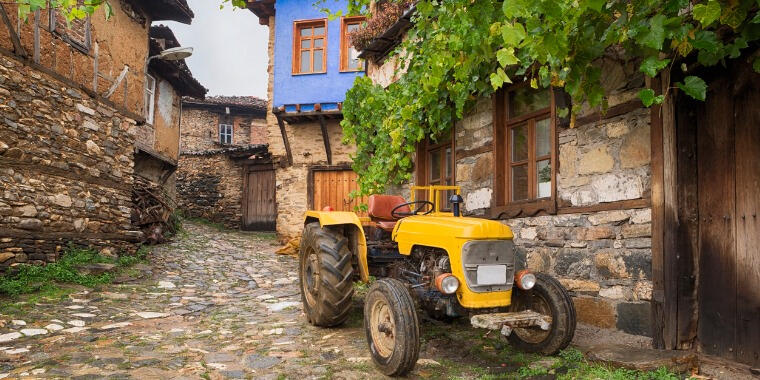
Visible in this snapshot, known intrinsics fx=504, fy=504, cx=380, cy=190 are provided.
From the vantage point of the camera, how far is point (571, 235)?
441cm

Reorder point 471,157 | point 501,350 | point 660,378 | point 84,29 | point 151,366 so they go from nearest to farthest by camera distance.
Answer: point 660,378, point 151,366, point 501,350, point 471,157, point 84,29

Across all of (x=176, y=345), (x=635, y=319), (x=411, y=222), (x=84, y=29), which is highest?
(x=84, y=29)

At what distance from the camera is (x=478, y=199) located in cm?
571

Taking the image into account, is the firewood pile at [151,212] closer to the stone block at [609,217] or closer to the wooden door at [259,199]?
the wooden door at [259,199]

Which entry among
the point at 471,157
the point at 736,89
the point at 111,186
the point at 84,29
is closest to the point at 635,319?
the point at 736,89

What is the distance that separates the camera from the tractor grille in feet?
10.8

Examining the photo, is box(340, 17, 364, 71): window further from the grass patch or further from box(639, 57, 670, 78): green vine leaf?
box(639, 57, 670, 78): green vine leaf

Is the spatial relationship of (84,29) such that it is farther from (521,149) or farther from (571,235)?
(571,235)

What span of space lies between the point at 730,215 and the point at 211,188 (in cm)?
1542

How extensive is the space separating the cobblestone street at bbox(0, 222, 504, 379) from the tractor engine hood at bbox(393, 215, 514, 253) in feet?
2.90

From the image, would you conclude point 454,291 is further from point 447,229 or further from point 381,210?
point 381,210

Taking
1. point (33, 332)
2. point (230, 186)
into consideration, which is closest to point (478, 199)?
point (33, 332)

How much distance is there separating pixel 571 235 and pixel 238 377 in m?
2.94

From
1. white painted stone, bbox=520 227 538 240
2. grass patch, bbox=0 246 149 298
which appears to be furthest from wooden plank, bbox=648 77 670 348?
grass patch, bbox=0 246 149 298
